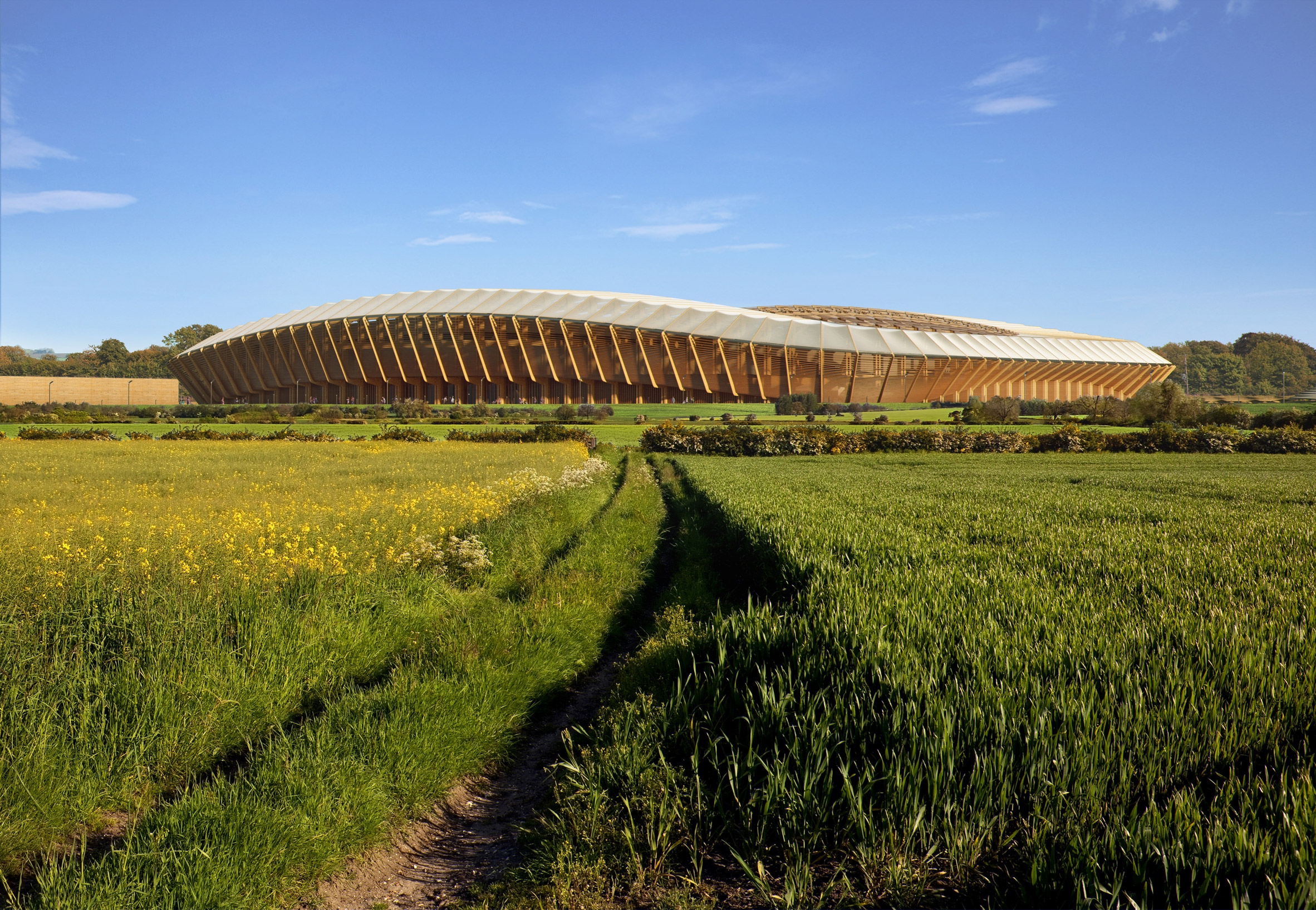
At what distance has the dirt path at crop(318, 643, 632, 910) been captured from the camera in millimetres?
3512

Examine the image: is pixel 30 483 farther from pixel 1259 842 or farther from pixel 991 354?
pixel 991 354

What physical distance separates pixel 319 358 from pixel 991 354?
6322 cm

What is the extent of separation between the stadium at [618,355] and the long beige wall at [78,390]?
25.7 m

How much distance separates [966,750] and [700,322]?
60459 mm

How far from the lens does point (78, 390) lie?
88.9 m

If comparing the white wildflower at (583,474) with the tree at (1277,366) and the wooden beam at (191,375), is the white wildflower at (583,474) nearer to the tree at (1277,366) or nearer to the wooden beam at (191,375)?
the wooden beam at (191,375)

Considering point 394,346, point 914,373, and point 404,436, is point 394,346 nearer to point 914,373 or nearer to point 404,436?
point 404,436

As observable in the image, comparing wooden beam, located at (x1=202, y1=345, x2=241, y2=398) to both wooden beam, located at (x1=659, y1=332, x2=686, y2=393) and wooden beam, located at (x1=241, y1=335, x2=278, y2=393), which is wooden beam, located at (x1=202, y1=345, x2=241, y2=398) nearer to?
wooden beam, located at (x1=241, y1=335, x2=278, y2=393)

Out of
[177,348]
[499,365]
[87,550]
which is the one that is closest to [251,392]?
[499,365]

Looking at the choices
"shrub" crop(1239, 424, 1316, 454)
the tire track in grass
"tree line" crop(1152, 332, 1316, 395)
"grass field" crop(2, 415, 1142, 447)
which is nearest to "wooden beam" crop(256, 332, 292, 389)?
"grass field" crop(2, 415, 1142, 447)

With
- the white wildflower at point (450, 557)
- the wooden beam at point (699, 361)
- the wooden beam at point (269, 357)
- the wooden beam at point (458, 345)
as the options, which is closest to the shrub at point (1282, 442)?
the wooden beam at point (699, 361)

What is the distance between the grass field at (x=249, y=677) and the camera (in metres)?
3.46

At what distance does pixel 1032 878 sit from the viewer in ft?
8.31

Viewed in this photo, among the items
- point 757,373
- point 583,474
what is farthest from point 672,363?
point 583,474
